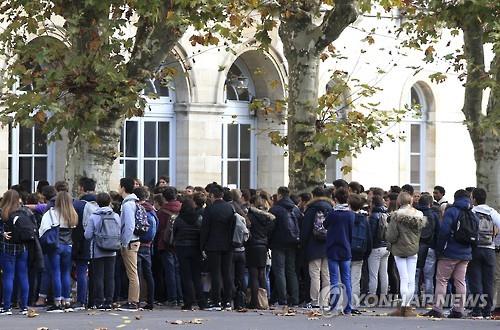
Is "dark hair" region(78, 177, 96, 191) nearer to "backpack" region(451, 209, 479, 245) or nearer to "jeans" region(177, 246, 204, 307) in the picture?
"jeans" region(177, 246, 204, 307)

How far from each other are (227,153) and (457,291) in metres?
13.4

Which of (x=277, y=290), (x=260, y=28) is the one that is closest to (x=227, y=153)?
(x=260, y=28)

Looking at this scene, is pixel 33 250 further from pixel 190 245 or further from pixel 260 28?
pixel 260 28

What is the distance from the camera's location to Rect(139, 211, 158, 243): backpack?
19.8 meters

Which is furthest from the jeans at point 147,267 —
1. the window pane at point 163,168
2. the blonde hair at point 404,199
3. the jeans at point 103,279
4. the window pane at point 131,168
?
the window pane at point 163,168

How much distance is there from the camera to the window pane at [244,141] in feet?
107

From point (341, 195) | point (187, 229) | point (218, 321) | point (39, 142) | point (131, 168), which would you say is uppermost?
point (39, 142)

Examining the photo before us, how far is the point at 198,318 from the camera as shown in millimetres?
18859

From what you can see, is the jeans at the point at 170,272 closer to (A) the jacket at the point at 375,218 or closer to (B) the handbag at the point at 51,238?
(B) the handbag at the point at 51,238

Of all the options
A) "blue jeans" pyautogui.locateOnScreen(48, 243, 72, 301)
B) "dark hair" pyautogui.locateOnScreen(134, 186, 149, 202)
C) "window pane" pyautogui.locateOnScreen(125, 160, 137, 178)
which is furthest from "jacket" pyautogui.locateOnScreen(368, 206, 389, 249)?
"window pane" pyautogui.locateOnScreen(125, 160, 137, 178)

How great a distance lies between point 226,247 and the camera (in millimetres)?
19766

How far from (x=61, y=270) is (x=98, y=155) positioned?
278 cm

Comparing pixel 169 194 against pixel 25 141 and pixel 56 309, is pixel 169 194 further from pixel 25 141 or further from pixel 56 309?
pixel 25 141

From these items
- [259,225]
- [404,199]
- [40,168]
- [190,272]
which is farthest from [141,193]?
[40,168]
